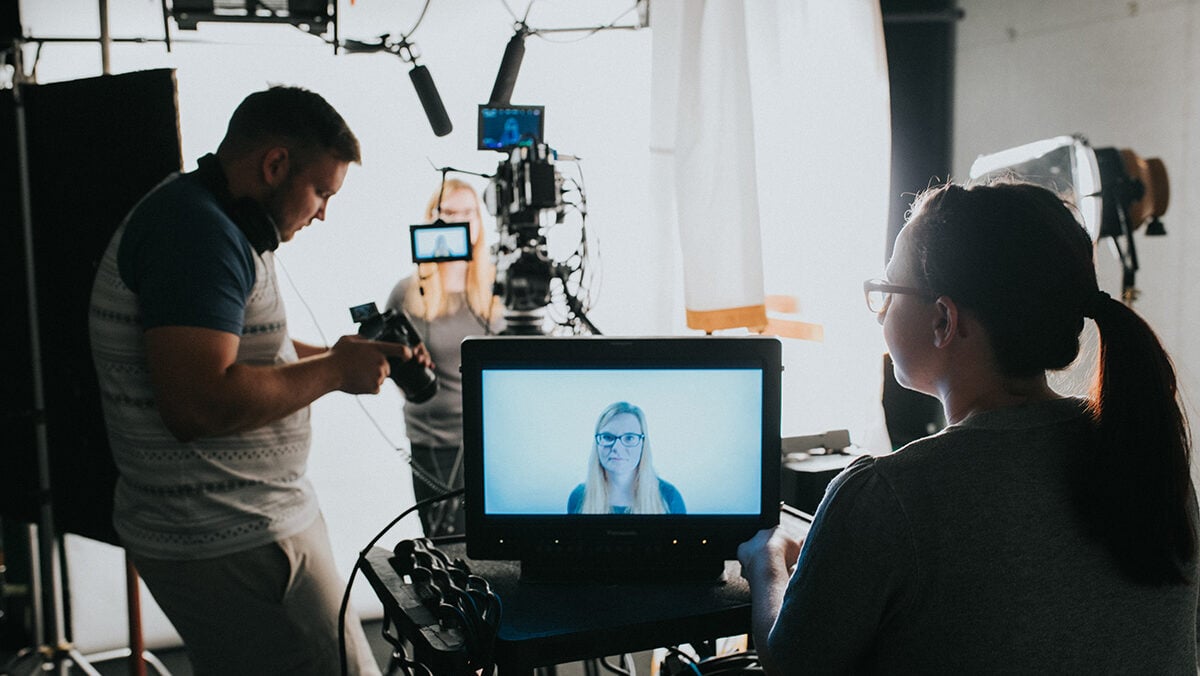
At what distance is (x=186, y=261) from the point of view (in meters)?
1.28

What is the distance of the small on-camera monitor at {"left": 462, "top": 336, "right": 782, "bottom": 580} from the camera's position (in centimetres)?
116

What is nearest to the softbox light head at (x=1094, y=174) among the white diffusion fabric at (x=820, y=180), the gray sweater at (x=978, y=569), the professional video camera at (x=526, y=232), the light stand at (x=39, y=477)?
the white diffusion fabric at (x=820, y=180)

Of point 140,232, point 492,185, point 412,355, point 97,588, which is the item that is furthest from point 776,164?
point 97,588

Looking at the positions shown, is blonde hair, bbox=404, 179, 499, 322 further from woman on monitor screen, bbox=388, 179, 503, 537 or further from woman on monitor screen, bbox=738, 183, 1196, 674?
woman on monitor screen, bbox=738, 183, 1196, 674

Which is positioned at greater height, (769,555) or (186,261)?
(186,261)

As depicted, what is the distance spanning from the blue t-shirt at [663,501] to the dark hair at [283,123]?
0.74 metres

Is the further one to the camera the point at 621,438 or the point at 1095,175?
the point at 1095,175

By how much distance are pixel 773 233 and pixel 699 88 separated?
0.40 m

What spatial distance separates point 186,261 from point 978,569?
109cm

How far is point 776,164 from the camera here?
2.12 m

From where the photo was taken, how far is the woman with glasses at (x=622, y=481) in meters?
1.18

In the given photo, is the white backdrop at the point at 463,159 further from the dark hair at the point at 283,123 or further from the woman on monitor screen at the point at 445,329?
the dark hair at the point at 283,123

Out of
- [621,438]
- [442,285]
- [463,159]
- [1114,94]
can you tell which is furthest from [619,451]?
[1114,94]

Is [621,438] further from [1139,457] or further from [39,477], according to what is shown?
[39,477]
